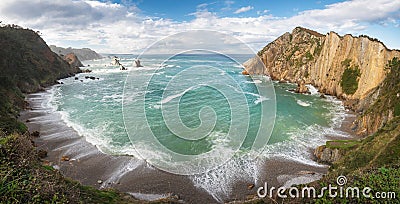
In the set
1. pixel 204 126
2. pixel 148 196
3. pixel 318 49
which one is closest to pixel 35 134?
pixel 148 196

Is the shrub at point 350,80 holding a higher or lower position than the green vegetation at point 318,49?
lower

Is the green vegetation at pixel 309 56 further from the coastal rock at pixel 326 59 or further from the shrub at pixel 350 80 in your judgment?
the shrub at pixel 350 80

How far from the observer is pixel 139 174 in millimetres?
A: 16500

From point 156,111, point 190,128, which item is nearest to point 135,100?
point 156,111

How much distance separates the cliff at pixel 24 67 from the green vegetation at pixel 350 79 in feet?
159

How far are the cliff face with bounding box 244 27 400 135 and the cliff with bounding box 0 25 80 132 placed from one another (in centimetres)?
4289

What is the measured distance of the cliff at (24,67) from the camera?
32847mm

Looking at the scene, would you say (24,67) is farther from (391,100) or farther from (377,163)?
(391,100)

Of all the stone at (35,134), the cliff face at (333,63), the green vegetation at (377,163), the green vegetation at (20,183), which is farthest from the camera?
the cliff face at (333,63)

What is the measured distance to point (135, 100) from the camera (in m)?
36.9

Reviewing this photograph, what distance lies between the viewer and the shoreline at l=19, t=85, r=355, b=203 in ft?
47.4

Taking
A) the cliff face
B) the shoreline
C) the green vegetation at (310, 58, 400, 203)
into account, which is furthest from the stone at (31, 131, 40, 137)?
the cliff face

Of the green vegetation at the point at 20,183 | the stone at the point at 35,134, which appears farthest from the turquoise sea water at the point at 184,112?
the green vegetation at the point at 20,183

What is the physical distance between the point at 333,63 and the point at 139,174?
45.2 m
